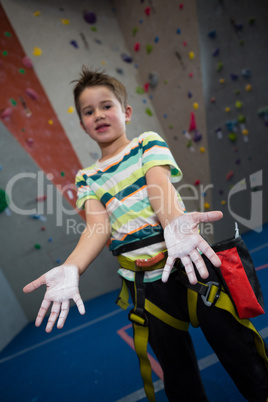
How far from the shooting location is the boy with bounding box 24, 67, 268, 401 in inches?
30.8

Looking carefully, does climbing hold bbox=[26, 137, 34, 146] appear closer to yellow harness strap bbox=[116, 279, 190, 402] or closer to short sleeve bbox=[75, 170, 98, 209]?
short sleeve bbox=[75, 170, 98, 209]

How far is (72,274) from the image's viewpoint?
0.83 metres

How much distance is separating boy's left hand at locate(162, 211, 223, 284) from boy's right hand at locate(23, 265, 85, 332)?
29 cm

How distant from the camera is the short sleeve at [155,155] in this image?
3.00 feet

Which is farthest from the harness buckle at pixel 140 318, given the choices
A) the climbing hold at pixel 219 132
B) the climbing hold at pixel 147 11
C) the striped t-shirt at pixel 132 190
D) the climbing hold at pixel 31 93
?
the climbing hold at pixel 147 11

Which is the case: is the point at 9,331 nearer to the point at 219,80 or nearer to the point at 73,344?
the point at 73,344

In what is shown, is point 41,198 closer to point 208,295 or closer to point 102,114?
point 102,114

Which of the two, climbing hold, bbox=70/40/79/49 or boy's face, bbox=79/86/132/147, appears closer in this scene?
boy's face, bbox=79/86/132/147

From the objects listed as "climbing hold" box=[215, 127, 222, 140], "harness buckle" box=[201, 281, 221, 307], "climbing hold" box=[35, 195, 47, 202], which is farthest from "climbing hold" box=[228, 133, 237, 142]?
"harness buckle" box=[201, 281, 221, 307]

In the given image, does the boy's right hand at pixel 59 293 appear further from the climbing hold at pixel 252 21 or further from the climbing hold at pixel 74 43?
the climbing hold at pixel 252 21

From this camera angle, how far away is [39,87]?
9.58 ft

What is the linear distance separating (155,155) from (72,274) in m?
0.51

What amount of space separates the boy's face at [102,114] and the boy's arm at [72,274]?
283 millimetres

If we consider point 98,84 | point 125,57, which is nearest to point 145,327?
point 98,84
